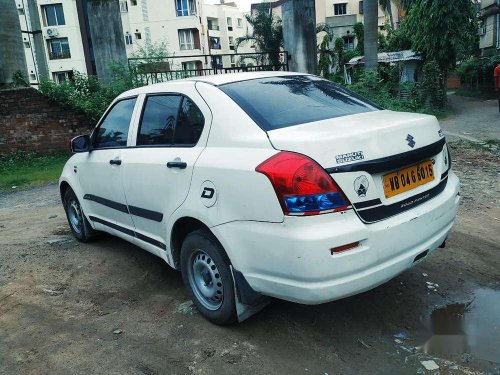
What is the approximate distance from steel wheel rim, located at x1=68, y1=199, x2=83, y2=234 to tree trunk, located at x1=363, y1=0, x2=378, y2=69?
11.2m

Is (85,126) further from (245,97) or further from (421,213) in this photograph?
(421,213)

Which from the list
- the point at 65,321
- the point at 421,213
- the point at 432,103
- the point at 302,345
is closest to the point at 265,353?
the point at 302,345

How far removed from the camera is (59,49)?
40.4 m

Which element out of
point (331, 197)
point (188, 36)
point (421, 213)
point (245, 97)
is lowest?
point (421, 213)

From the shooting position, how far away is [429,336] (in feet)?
9.31

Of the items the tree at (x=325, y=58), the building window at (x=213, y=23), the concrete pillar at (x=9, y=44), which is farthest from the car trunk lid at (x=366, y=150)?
the building window at (x=213, y=23)

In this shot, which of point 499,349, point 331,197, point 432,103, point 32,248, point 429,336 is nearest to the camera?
point 331,197

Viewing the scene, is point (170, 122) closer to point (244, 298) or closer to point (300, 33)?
point (244, 298)

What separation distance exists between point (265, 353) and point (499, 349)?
56.0 inches

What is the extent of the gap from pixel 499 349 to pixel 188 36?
152 ft

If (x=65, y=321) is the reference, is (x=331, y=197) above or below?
above

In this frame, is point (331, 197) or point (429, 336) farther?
point (429, 336)

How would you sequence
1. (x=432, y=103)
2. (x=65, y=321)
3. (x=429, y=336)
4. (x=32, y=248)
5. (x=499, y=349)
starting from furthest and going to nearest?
(x=432, y=103) → (x=32, y=248) → (x=65, y=321) → (x=429, y=336) → (x=499, y=349)

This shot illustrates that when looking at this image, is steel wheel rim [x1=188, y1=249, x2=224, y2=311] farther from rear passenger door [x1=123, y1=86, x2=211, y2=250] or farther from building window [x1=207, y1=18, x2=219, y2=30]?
building window [x1=207, y1=18, x2=219, y2=30]
